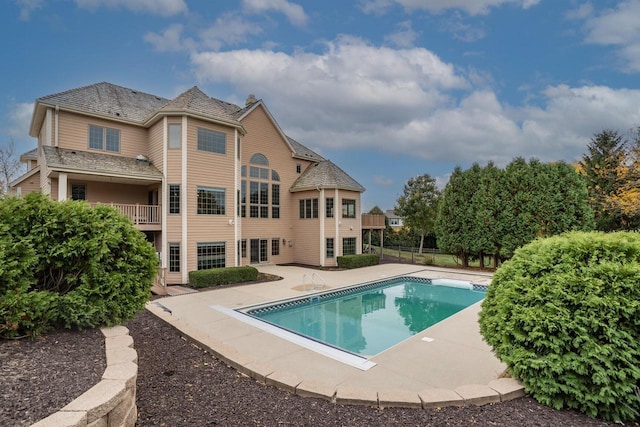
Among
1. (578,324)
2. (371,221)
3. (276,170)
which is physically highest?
(276,170)

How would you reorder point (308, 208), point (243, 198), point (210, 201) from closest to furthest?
point (210, 201), point (243, 198), point (308, 208)

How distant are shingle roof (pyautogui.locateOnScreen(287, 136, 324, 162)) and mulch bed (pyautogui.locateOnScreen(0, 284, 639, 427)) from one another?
17.8 metres

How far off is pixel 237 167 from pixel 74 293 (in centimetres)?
1205

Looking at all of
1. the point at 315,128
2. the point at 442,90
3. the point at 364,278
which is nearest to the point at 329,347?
the point at 364,278

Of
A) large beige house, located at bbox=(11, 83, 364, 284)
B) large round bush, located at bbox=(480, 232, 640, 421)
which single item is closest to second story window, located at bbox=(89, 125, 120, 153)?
large beige house, located at bbox=(11, 83, 364, 284)

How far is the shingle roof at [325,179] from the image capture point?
1929 centimetres

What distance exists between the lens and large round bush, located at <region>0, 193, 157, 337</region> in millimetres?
3590

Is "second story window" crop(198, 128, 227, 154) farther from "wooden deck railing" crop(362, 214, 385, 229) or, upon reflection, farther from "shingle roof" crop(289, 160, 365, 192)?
"wooden deck railing" crop(362, 214, 385, 229)

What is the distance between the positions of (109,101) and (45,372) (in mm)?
15867

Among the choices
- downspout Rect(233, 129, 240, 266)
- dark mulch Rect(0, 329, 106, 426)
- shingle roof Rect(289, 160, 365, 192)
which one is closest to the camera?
dark mulch Rect(0, 329, 106, 426)

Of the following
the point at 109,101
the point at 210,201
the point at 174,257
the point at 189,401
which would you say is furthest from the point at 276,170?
the point at 189,401

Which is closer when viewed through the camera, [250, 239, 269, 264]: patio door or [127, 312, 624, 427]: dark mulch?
[127, 312, 624, 427]: dark mulch

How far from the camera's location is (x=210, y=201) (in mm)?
14523

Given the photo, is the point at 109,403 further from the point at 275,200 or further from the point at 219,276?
the point at 275,200
